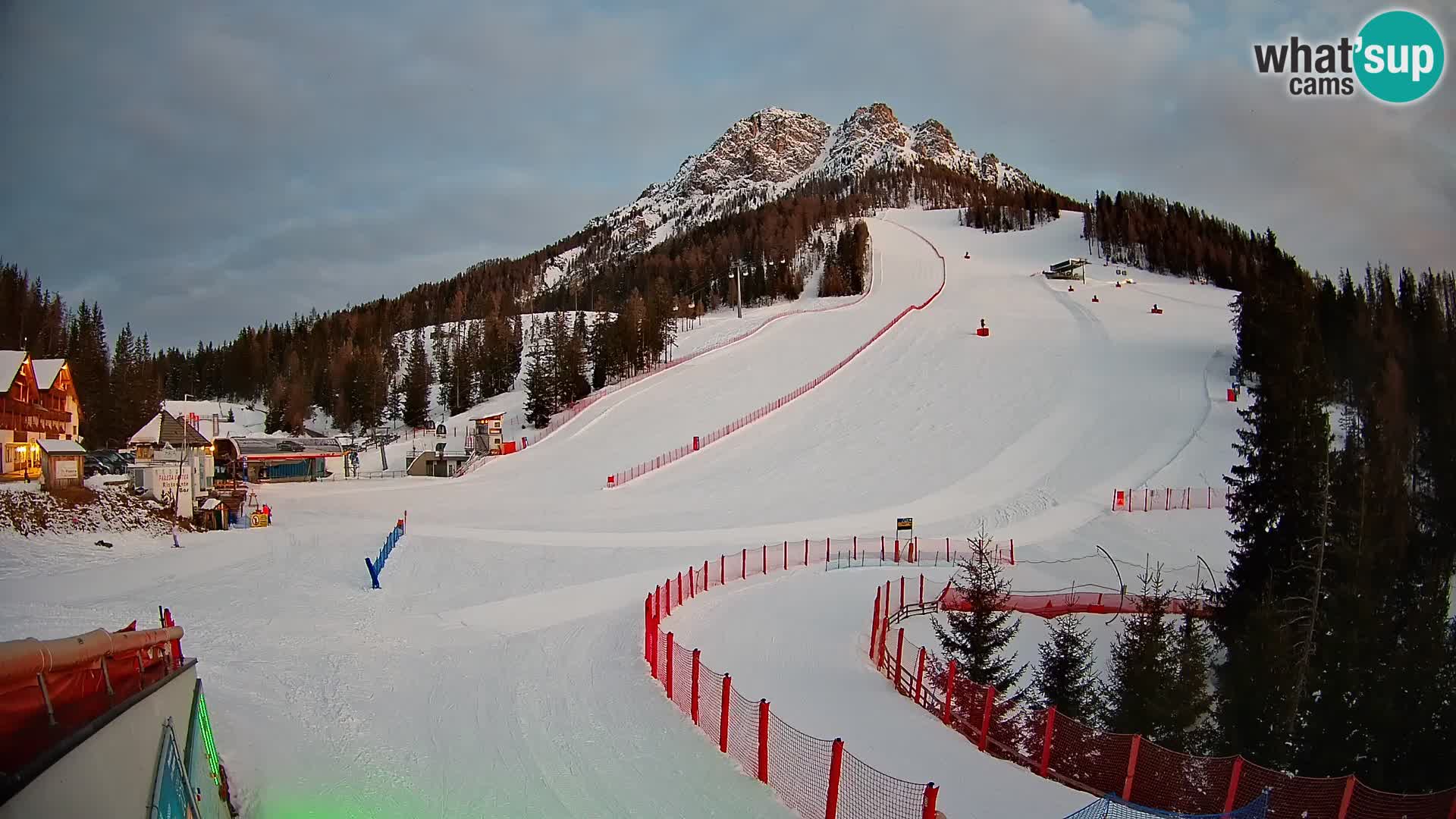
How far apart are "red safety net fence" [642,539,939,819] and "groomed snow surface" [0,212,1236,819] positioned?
34cm

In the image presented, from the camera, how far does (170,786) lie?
5008mm

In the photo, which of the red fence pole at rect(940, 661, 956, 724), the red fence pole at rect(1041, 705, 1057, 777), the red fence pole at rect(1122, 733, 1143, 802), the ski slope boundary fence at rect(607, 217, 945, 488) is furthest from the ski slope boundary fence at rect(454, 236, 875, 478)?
the red fence pole at rect(1122, 733, 1143, 802)

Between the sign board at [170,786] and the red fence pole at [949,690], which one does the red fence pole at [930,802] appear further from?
the sign board at [170,786]

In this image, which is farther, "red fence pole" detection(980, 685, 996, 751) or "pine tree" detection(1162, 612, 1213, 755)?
"pine tree" detection(1162, 612, 1213, 755)

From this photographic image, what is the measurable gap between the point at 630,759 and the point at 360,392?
266 ft

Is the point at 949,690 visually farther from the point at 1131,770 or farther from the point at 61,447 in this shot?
the point at 61,447

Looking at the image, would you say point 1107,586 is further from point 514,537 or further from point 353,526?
point 353,526

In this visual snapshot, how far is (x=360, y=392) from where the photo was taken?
268 ft

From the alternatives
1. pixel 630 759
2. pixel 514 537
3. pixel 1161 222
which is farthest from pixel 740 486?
pixel 1161 222

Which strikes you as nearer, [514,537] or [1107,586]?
[1107,586]

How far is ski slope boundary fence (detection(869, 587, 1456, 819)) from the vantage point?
326 inches

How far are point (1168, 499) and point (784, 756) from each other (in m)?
28.3

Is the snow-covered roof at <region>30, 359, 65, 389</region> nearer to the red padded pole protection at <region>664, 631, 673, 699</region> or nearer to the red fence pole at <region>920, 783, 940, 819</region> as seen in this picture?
the red padded pole protection at <region>664, 631, 673, 699</region>

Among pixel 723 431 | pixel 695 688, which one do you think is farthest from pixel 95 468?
pixel 695 688
